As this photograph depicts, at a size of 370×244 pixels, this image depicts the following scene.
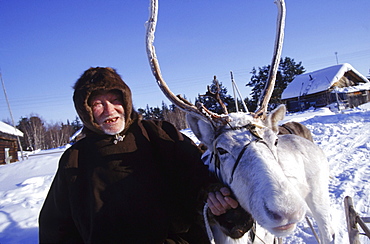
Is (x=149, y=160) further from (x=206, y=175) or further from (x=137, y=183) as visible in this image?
(x=206, y=175)

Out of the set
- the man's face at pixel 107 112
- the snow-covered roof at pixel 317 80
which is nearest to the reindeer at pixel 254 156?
the man's face at pixel 107 112

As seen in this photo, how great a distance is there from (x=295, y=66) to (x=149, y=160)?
5265cm

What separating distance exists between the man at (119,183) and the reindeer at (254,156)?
24cm

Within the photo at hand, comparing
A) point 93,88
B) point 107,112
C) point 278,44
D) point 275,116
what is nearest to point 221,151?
point 275,116

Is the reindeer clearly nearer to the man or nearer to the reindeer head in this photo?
the reindeer head

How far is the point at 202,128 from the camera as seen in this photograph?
2.29 meters

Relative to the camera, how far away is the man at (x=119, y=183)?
2.05m

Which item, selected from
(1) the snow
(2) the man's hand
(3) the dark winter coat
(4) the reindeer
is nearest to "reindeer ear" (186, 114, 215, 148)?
(4) the reindeer

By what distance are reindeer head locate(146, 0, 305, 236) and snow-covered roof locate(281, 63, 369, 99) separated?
1390 inches

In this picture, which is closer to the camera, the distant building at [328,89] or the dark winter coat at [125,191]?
the dark winter coat at [125,191]

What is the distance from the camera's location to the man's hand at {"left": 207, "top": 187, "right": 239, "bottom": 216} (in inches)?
74.5

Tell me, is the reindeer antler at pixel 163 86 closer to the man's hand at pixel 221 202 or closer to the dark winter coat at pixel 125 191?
the dark winter coat at pixel 125 191

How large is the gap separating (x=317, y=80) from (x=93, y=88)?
39358 mm

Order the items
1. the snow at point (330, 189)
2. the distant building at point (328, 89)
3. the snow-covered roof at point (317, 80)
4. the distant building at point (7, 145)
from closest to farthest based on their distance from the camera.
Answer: the snow at point (330, 189), the distant building at point (7, 145), the distant building at point (328, 89), the snow-covered roof at point (317, 80)
